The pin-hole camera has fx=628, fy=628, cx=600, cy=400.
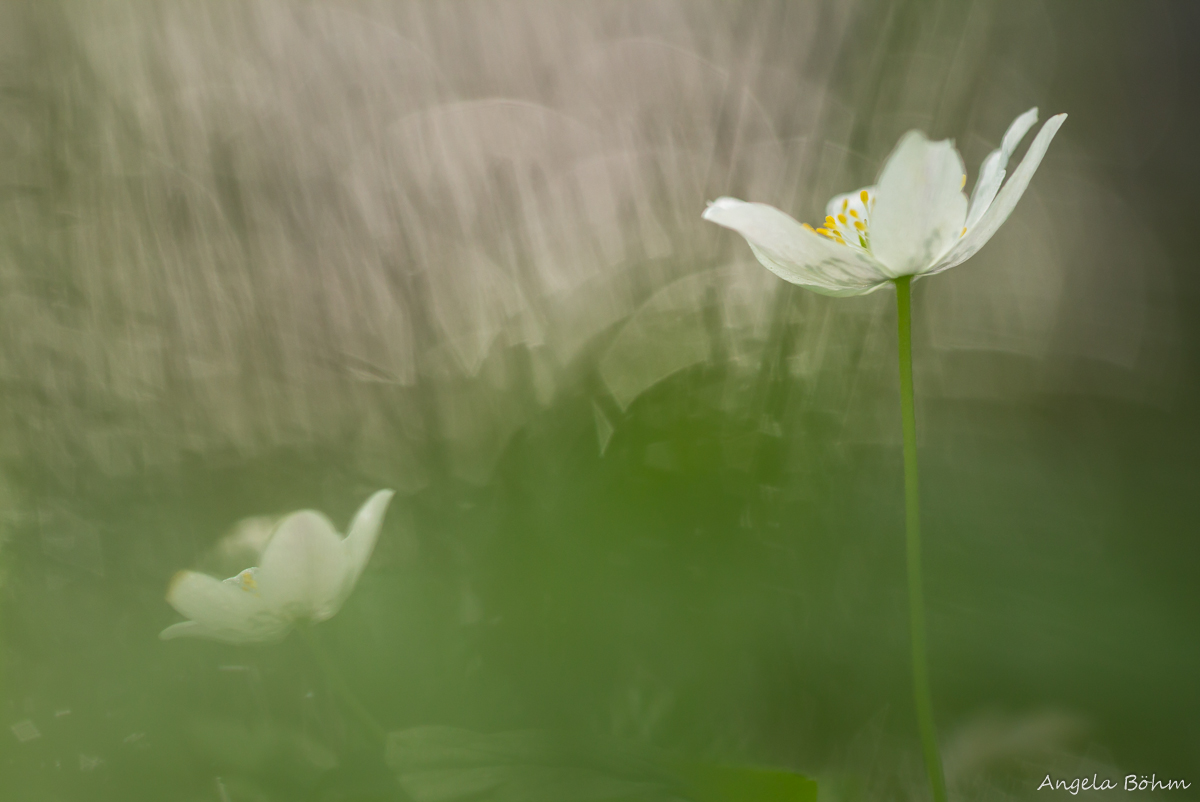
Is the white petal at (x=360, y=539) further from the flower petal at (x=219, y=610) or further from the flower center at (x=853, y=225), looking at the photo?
the flower center at (x=853, y=225)

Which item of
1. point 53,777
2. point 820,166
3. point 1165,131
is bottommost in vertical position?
point 53,777

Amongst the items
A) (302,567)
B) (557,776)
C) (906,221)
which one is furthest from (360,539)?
(906,221)

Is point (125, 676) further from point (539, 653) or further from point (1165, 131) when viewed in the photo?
point (1165, 131)

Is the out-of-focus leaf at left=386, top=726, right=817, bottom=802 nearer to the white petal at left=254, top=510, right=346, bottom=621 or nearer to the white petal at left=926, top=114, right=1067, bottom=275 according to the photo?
the white petal at left=254, top=510, right=346, bottom=621

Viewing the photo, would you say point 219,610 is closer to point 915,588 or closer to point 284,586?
point 284,586

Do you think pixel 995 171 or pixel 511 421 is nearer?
pixel 995 171

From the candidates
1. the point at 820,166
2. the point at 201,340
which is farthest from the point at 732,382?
the point at 201,340
